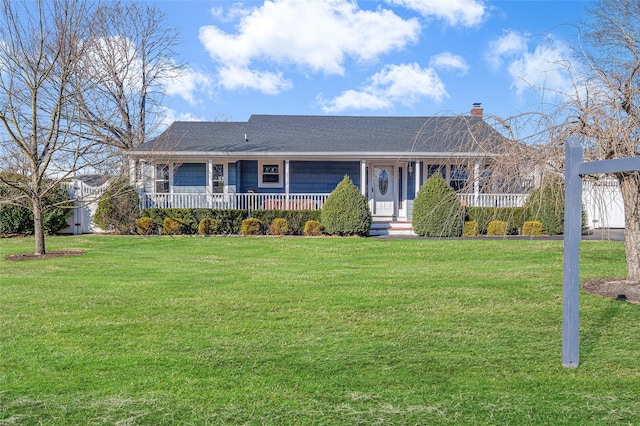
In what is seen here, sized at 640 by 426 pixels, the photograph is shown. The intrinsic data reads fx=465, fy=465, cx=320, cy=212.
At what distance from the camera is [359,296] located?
→ 693cm

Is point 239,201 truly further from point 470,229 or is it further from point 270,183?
point 470,229

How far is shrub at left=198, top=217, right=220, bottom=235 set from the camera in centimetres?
1670

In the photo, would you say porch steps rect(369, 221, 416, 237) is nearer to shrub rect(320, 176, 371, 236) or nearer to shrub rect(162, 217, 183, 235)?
shrub rect(320, 176, 371, 236)

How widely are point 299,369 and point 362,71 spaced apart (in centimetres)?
1646

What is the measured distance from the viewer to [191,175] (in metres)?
19.7

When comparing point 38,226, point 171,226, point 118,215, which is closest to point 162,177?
point 118,215

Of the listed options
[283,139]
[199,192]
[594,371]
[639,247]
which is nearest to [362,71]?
[283,139]

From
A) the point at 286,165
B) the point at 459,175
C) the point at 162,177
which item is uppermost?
the point at 286,165

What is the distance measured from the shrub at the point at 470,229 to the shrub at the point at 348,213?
325 cm

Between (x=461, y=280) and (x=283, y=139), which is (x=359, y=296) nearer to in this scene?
(x=461, y=280)

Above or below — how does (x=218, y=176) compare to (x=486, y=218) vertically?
above

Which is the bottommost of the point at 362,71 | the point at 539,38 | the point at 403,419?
the point at 403,419

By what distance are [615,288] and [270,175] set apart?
1472cm

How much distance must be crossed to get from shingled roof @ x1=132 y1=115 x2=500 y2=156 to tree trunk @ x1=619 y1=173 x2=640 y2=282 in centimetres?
975
